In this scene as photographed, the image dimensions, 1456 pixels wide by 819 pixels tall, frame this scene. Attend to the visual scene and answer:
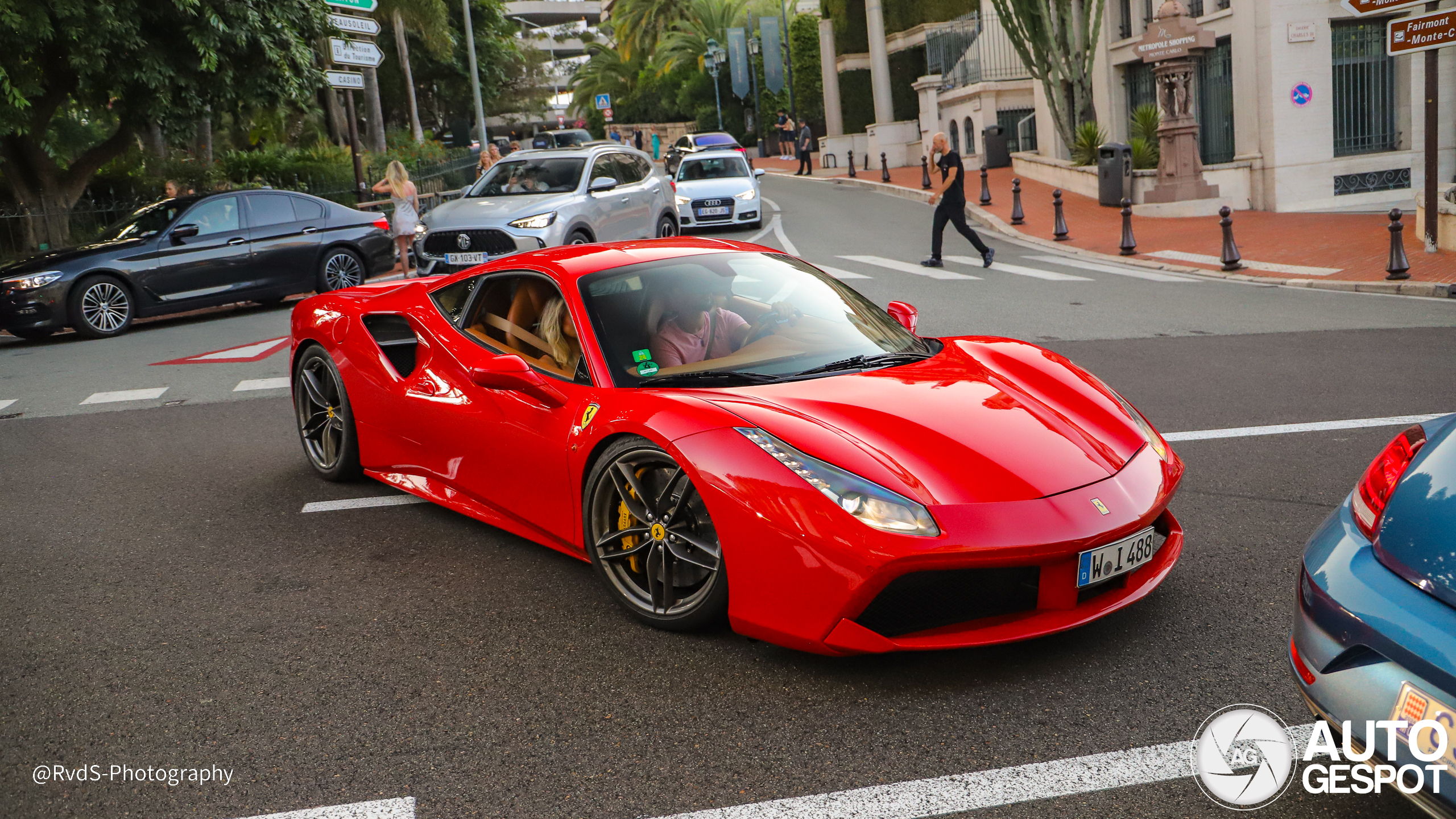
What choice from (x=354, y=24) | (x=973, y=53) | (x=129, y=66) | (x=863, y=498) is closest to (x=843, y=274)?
(x=354, y=24)

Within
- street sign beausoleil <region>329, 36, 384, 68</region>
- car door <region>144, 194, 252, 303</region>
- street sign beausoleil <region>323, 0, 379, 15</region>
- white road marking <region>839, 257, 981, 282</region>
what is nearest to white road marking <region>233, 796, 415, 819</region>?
car door <region>144, 194, 252, 303</region>

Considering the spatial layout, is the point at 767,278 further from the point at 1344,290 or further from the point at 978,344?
the point at 1344,290

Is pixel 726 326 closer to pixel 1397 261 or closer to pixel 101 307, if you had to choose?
pixel 1397 261

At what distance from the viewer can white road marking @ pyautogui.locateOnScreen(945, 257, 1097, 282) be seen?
49.4ft

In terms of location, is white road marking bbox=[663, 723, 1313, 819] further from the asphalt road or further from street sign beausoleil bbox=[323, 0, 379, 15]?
street sign beausoleil bbox=[323, 0, 379, 15]

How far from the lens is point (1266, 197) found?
22500mm

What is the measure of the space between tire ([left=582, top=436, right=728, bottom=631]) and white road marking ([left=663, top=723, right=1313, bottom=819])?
961 mm

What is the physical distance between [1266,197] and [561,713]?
22290 mm

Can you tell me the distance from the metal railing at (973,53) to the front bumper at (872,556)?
3389cm

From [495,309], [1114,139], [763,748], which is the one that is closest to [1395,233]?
[495,309]

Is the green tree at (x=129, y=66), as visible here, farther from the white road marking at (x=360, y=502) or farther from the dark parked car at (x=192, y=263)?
the white road marking at (x=360, y=502)

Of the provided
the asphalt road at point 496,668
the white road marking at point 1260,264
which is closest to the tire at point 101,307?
the asphalt road at point 496,668

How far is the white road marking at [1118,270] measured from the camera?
15.0 metres

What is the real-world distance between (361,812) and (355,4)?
16.4 m
